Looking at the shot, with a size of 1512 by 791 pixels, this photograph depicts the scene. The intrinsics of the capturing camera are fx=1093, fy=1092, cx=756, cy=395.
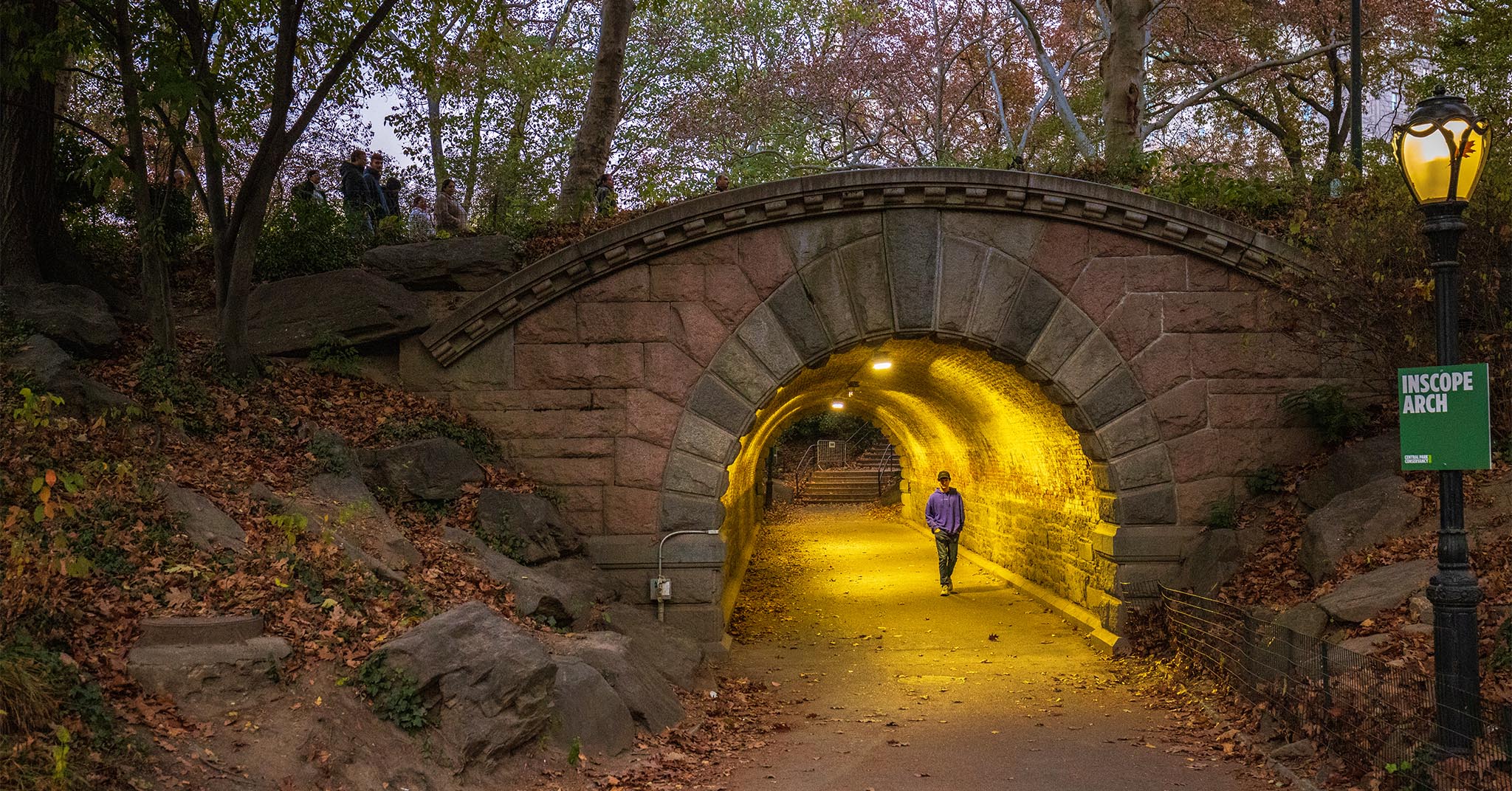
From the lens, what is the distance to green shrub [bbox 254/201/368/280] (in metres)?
12.7

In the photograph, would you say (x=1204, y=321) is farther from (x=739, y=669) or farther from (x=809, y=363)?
(x=739, y=669)

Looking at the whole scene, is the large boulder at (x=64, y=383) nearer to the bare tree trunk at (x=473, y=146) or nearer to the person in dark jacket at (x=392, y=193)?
the person in dark jacket at (x=392, y=193)

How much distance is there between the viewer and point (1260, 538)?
11.0 metres

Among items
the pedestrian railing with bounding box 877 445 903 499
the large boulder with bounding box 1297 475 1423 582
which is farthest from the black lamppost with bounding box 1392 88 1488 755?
the pedestrian railing with bounding box 877 445 903 499

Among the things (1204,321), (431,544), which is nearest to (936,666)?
(1204,321)

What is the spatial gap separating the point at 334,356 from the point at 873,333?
226 inches

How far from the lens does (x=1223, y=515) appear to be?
448 inches

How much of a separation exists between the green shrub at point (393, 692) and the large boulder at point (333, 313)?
5.60 m

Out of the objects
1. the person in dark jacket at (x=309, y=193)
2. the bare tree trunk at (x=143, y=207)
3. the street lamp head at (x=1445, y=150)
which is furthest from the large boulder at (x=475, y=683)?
the person in dark jacket at (x=309, y=193)

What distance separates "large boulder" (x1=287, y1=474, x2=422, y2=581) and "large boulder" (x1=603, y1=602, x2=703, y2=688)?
2.08 m

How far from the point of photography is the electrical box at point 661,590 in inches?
437

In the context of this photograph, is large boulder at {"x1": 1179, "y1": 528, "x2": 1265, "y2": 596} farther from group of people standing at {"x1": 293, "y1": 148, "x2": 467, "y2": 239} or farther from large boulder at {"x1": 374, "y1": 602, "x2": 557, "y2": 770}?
group of people standing at {"x1": 293, "y1": 148, "x2": 467, "y2": 239}

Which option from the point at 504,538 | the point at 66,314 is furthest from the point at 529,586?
the point at 66,314

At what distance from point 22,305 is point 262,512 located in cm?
412
